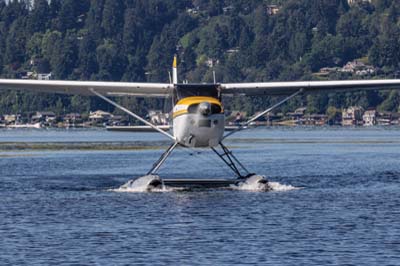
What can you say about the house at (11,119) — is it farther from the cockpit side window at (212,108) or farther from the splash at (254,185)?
the cockpit side window at (212,108)

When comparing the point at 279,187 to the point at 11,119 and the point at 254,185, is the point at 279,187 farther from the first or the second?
the point at 11,119

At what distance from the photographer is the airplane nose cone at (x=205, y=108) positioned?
97.3 feet

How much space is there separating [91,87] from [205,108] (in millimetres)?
4635

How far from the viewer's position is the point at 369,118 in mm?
179125

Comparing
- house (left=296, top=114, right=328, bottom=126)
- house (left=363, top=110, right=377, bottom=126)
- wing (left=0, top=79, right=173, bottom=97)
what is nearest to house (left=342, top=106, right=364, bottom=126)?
house (left=363, top=110, right=377, bottom=126)

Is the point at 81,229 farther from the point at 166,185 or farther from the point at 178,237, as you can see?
the point at 166,185

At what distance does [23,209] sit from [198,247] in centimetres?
718

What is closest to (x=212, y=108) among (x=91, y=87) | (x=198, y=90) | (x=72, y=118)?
(x=198, y=90)

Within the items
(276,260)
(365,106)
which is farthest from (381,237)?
(365,106)

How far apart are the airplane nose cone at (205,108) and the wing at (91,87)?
2741mm

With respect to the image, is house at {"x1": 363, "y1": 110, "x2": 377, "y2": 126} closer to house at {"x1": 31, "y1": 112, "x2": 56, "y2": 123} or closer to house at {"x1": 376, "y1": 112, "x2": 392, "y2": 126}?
house at {"x1": 376, "y1": 112, "x2": 392, "y2": 126}

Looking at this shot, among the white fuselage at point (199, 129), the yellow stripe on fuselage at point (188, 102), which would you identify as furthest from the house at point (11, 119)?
the white fuselage at point (199, 129)

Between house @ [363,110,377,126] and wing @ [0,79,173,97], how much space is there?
14514 centimetres

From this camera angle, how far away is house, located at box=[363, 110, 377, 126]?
178 m
